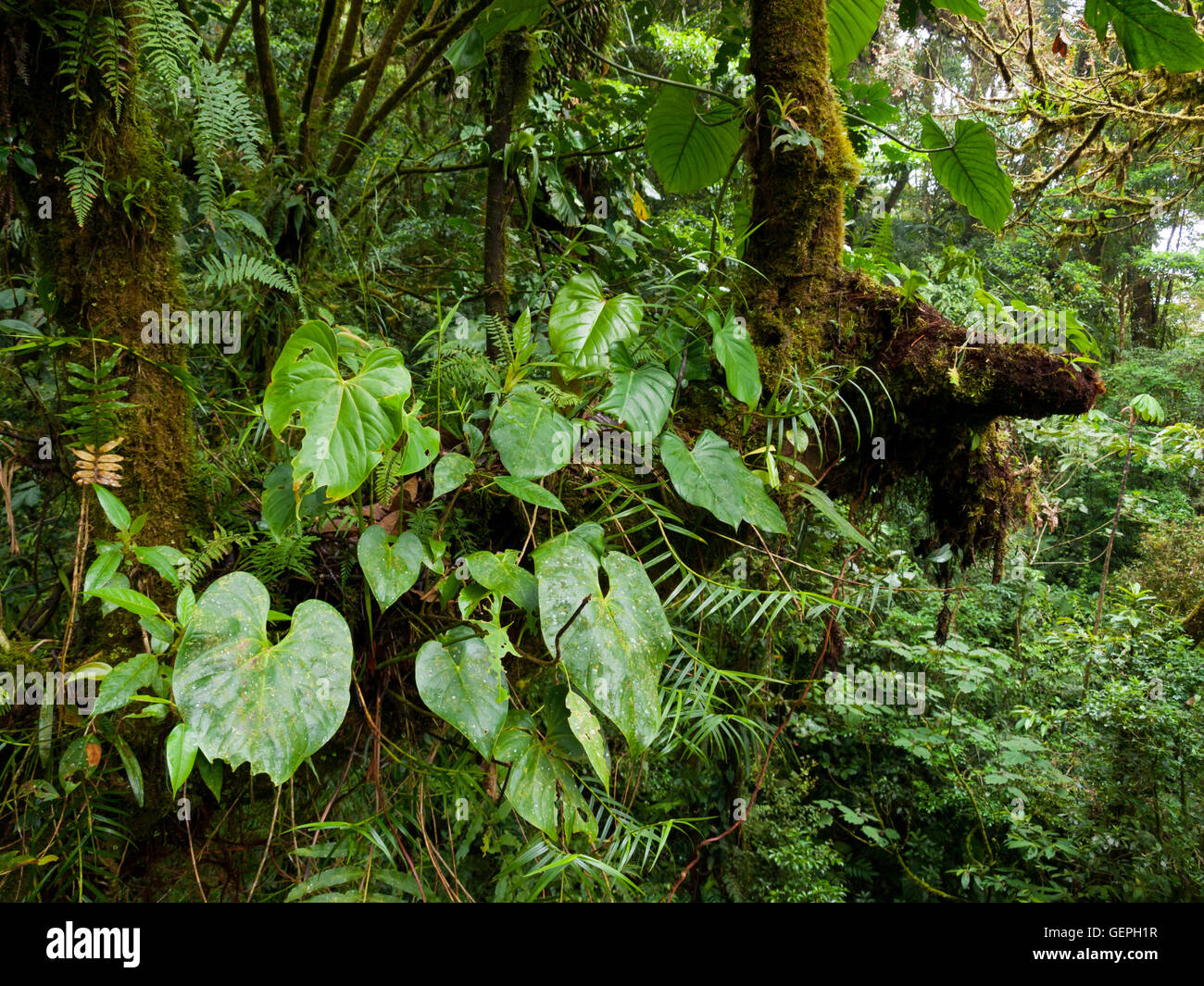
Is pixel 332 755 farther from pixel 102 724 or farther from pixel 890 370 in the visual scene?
pixel 890 370

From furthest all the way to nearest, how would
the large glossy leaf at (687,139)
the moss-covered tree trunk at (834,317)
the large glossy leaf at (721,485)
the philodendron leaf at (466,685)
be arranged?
the large glossy leaf at (687,139), the moss-covered tree trunk at (834,317), the large glossy leaf at (721,485), the philodendron leaf at (466,685)

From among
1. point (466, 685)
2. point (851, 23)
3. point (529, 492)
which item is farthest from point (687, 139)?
point (466, 685)

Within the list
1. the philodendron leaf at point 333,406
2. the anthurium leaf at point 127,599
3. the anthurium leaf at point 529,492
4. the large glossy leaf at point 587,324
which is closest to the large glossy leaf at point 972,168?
the large glossy leaf at point 587,324

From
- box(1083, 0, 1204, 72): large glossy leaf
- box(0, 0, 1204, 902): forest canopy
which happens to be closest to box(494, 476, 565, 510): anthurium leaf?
box(0, 0, 1204, 902): forest canopy

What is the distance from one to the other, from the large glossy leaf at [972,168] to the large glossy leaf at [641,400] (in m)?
1.12

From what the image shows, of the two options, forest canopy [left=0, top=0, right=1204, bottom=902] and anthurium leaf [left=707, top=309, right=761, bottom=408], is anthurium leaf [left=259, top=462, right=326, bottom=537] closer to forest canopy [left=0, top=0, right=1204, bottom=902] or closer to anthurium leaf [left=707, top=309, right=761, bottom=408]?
forest canopy [left=0, top=0, right=1204, bottom=902]

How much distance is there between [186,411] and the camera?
→ 1153mm

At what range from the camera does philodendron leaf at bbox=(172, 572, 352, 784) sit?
2.67 feet

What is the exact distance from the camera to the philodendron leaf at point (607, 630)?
3.07ft

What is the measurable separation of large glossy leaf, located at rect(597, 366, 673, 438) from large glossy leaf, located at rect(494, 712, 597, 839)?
0.51m

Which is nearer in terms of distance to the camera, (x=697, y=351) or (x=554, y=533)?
(x=554, y=533)

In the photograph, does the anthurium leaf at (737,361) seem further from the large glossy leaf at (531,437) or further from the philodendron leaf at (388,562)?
the philodendron leaf at (388,562)
